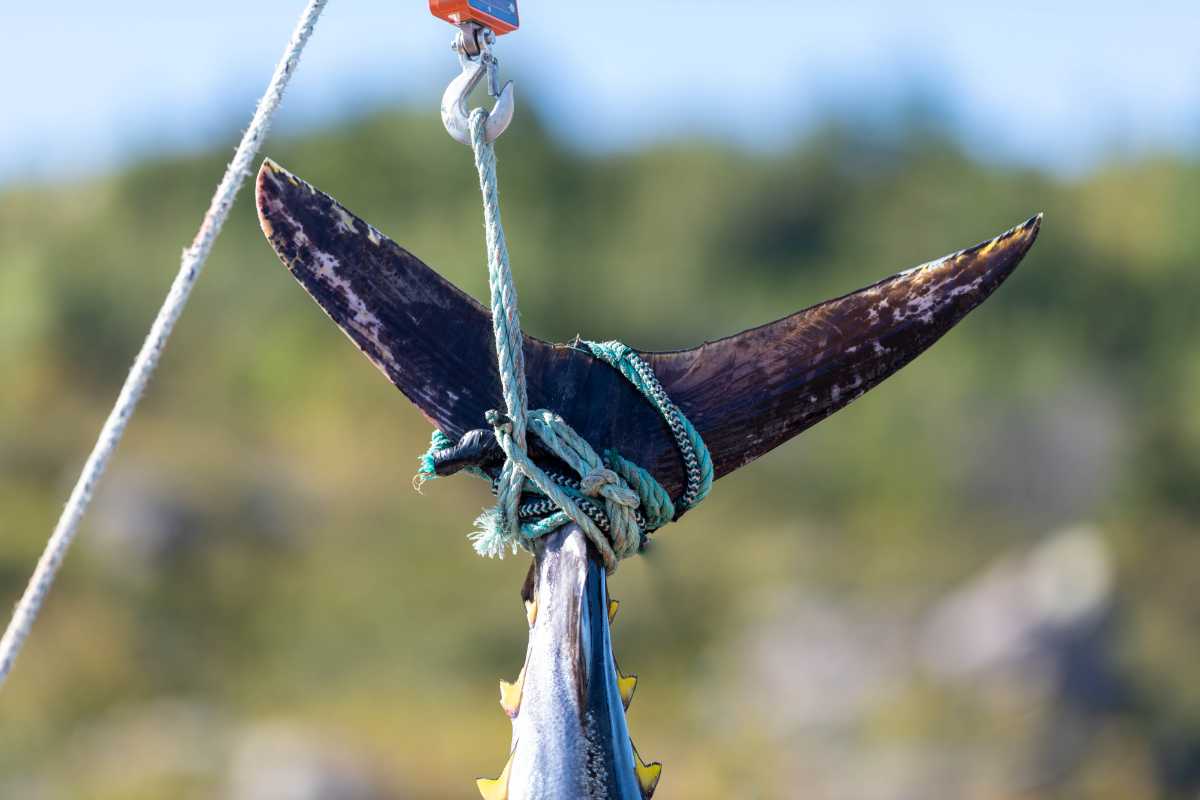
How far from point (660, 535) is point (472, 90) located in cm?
1253

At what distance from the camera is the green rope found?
277 cm

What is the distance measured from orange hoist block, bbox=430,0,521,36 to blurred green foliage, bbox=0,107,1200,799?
1258 cm

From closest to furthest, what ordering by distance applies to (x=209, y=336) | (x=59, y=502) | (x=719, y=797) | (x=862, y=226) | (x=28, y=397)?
(x=719, y=797)
(x=59, y=502)
(x=28, y=397)
(x=209, y=336)
(x=862, y=226)

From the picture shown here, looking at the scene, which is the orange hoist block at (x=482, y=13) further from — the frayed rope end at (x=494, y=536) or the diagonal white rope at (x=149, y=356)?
the frayed rope end at (x=494, y=536)

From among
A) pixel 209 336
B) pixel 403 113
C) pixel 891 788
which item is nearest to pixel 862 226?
pixel 403 113

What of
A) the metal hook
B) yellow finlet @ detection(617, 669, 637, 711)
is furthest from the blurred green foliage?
the metal hook

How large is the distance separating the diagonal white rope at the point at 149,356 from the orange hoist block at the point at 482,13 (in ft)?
0.75

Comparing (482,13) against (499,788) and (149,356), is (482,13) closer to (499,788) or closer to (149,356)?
(149,356)

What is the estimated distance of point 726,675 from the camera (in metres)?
18.1

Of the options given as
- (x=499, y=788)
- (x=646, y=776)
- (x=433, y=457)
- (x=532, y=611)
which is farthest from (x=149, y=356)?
(x=646, y=776)

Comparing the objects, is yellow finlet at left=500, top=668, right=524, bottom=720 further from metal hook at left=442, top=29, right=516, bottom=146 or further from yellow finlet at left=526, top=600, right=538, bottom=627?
metal hook at left=442, top=29, right=516, bottom=146

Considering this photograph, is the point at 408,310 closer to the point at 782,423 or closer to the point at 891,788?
the point at 782,423

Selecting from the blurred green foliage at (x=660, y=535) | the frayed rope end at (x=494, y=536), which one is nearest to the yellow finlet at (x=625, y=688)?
the frayed rope end at (x=494, y=536)

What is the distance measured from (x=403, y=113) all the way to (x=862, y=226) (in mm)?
7602
